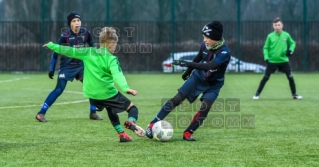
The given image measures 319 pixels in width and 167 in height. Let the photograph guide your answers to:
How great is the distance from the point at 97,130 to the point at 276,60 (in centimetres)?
794

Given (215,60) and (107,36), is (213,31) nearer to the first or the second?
(215,60)

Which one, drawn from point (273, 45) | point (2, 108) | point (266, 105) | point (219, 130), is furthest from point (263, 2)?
point (219, 130)

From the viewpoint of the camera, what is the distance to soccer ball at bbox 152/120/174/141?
9.25 m

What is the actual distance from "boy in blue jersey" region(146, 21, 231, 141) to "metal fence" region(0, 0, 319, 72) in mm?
21621

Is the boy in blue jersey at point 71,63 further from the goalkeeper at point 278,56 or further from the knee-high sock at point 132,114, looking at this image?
the goalkeeper at point 278,56

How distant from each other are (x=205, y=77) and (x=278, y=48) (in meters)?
8.01

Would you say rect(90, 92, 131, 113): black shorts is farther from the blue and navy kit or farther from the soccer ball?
the blue and navy kit

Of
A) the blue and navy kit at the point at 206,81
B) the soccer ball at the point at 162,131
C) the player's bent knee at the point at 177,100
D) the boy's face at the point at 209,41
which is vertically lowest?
the soccer ball at the point at 162,131

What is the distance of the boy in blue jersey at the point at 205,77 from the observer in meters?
9.55

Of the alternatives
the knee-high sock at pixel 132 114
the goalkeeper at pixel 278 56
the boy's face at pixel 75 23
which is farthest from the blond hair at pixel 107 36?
the goalkeeper at pixel 278 56

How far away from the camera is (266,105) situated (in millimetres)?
15602

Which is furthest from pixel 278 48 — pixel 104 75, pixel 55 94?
pixel 104 75

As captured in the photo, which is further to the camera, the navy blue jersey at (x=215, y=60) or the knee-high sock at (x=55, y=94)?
the knee-high sock at (x=55, y=94)

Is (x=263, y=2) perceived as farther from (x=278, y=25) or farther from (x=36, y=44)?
(x=278, y=25)
